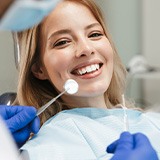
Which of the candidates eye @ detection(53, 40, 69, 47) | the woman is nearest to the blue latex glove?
the woman

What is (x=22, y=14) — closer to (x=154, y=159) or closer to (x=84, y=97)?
(x=154, y=159)

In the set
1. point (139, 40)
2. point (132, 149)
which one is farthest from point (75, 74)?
point (139, 40)

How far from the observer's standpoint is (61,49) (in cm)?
135

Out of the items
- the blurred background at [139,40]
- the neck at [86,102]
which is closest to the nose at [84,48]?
the neck at [86,102]

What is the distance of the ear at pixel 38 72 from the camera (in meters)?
1.47

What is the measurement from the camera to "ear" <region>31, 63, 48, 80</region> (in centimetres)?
147

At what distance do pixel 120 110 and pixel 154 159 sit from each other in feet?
1.78

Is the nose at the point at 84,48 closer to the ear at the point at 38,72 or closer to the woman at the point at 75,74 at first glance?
the woman at the point at 75,74

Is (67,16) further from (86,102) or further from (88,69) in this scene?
(86,102)

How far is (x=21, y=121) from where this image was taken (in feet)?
4.02

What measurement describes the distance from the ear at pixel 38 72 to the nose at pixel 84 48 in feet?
0.75

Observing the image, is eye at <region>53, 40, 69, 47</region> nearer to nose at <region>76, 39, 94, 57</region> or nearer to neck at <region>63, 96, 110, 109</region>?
nose at <region>76, 39, 94, 57</region>

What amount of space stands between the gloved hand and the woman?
0.05 m

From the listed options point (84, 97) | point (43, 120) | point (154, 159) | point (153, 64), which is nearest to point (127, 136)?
point (154, 159)
